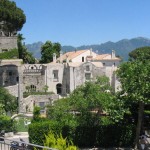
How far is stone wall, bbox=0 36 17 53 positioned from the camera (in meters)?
68.3

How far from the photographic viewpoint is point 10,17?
7150cm

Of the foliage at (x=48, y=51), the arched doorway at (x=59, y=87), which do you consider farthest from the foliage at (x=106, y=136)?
the foliage at (x=48, y=51)

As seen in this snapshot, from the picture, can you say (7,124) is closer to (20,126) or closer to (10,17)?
(20,126)

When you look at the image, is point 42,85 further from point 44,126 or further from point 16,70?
point 44,126

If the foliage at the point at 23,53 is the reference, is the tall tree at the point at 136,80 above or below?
below

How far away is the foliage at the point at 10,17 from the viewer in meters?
70.8

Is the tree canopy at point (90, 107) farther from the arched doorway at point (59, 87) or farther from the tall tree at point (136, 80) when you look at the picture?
the arched doorway at point (59, 87)

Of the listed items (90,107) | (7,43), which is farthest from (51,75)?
(90,107)

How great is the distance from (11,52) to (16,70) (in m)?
3.75

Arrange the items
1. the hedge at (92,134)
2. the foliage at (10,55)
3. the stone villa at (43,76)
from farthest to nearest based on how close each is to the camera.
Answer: the foliage at (10,55) → the stone villa at (43,76) → the hedge at (92,134)

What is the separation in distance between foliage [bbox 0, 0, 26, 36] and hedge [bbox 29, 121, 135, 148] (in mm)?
42055

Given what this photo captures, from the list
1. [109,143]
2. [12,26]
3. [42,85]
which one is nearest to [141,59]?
[109,143]

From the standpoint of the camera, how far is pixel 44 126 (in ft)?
105

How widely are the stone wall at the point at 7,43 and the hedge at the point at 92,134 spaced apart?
124 feet
